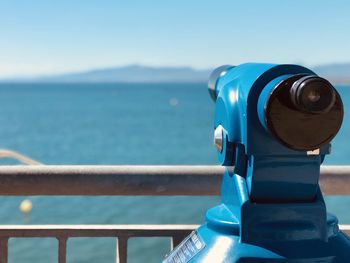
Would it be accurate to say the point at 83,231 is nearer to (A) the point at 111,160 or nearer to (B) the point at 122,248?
(B) the point at 122,248

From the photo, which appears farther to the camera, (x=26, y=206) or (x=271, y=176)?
(x=26, y=206)

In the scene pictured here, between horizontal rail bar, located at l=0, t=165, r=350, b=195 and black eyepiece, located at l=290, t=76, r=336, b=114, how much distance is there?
840 millimetres

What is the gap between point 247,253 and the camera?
1.49 m

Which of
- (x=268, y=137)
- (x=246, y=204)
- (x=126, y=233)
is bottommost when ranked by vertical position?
(x=126, y=233)

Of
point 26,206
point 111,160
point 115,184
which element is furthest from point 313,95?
point 111,160

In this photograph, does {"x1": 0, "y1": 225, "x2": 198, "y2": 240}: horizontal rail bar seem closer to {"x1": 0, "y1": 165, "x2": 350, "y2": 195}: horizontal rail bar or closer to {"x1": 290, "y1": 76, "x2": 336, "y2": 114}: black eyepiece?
{"x1": 0, "y1": 165, "x2": 350, "y2": 195}: horizontal rail bar

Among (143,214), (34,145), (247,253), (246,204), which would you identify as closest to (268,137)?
(246,204)

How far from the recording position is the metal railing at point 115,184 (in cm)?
211

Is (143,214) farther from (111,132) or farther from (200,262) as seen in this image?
(111,132)

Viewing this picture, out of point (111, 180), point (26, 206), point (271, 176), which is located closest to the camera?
point (271, 176)

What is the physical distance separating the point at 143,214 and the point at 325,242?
14.8 meters

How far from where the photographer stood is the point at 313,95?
1.32 meters

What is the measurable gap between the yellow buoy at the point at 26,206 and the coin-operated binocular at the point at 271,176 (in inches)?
629

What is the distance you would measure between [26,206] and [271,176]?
1636cm
